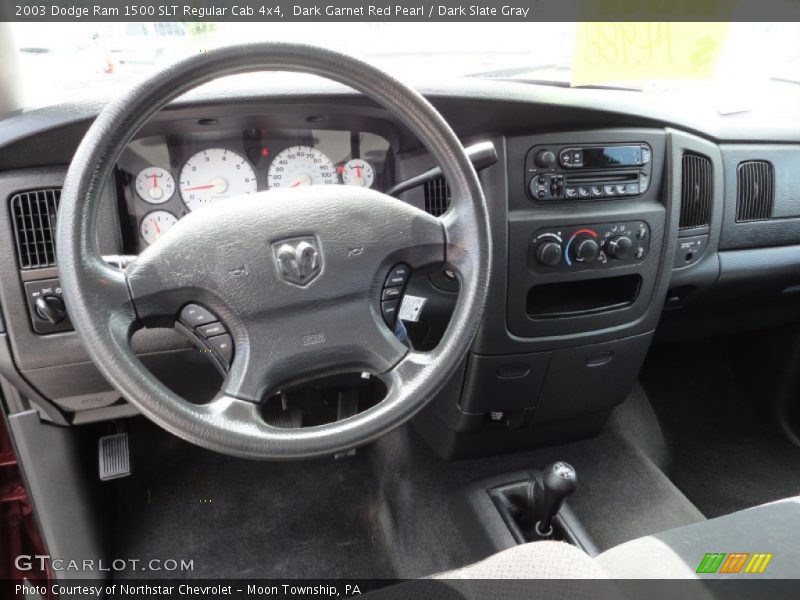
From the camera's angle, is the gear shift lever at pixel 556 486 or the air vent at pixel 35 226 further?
the gear shift lever at pixel 556 486

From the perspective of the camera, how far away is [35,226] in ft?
3.45

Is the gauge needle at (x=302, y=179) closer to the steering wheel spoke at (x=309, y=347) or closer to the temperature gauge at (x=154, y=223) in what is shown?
the temperature gauge at (x=154, y=223)

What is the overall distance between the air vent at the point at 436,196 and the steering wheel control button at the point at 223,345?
558 mm

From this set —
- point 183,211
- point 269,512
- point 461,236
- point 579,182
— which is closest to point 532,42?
point 579,182

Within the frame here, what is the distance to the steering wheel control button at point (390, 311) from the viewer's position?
3.09ft

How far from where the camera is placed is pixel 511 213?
128 centimetres

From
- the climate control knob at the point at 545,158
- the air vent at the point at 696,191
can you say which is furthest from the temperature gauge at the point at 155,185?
the air vent at the point at 696,191

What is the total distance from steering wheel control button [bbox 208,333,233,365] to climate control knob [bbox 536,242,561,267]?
0.72 meters

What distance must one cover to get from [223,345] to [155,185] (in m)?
0.47

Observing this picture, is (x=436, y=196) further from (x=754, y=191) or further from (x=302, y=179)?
(x=754, y=191)

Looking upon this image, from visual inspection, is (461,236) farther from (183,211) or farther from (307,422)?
(307,422)

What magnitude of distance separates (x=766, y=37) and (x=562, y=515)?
146 cm

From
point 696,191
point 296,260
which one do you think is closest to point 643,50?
point 696,191

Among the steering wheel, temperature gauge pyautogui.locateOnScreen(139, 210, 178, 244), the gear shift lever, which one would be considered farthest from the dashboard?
the gear shift lever
